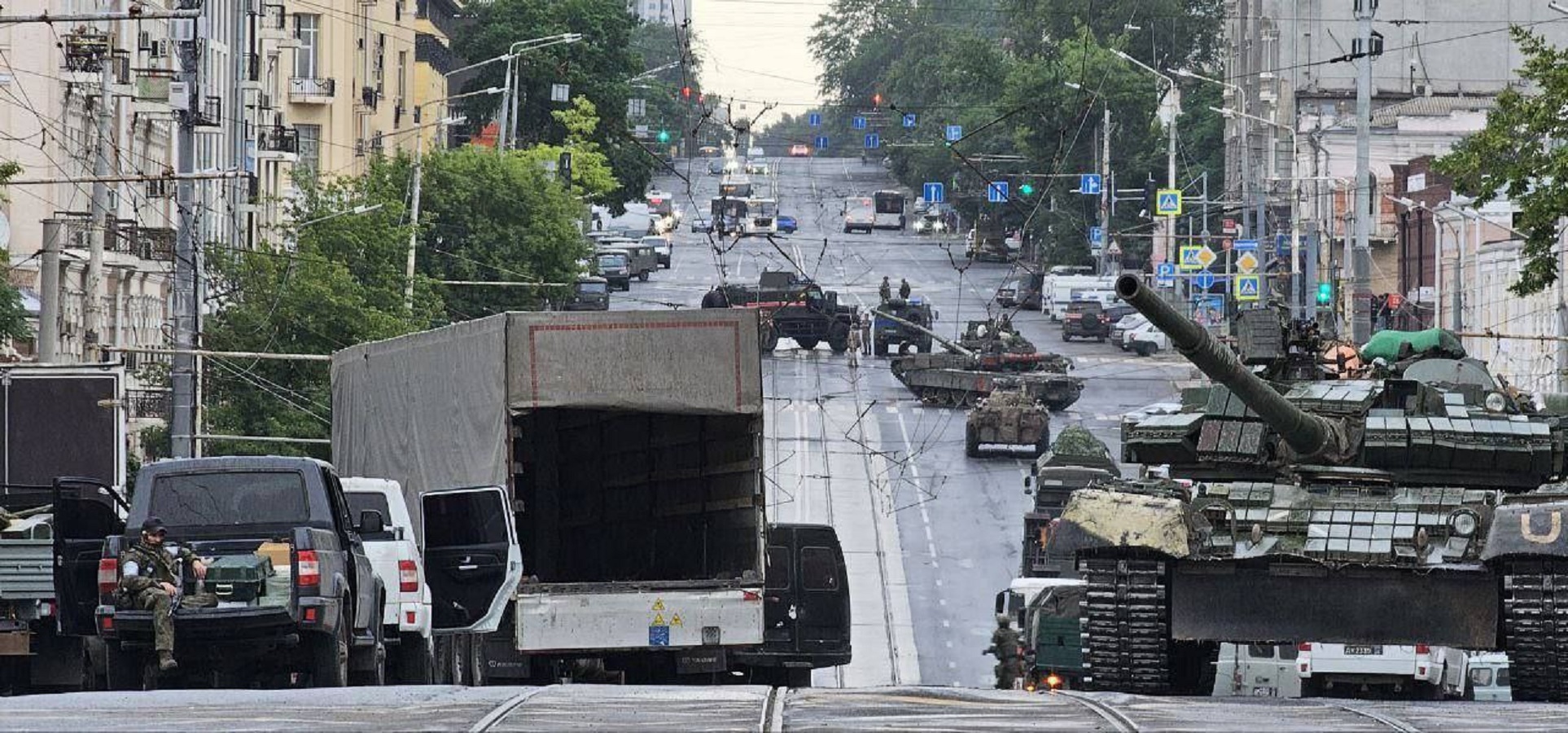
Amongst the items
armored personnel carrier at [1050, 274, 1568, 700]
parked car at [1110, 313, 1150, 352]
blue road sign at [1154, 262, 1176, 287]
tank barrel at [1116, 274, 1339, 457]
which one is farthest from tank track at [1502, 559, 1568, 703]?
parked car at [1110, 313, 1150, 352]

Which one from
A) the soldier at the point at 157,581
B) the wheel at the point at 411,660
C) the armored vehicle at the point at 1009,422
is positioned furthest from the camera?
A: the armored vehicle at the point at 1009,422

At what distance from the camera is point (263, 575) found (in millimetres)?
18906

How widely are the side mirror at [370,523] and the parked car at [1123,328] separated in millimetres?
62225

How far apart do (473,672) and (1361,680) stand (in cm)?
918

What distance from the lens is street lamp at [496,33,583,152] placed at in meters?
77.9

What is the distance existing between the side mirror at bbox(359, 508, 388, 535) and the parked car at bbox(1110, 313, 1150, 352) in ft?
204

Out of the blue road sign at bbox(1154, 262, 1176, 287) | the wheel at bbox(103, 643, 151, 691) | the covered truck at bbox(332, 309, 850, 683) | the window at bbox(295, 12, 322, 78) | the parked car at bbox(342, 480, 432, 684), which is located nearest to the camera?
the wheel at bbox(103, 643, 151, 691)

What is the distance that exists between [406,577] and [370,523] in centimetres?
195

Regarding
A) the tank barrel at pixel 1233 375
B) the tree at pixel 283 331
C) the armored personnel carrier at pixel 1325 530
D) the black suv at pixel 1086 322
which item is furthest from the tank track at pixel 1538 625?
the black suv at pixel 1086 322

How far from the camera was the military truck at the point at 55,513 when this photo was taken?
69.5 ft

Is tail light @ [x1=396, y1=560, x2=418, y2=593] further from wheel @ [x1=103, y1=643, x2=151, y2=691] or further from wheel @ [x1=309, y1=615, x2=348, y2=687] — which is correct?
wheel @ [x1=103, y1=643, x2=151, y2=691]

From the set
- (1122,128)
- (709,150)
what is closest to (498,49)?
(1122,128)

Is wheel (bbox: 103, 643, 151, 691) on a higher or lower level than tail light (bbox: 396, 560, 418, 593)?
lower

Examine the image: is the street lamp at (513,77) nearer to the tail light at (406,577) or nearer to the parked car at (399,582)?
the parked car at (399,582)
